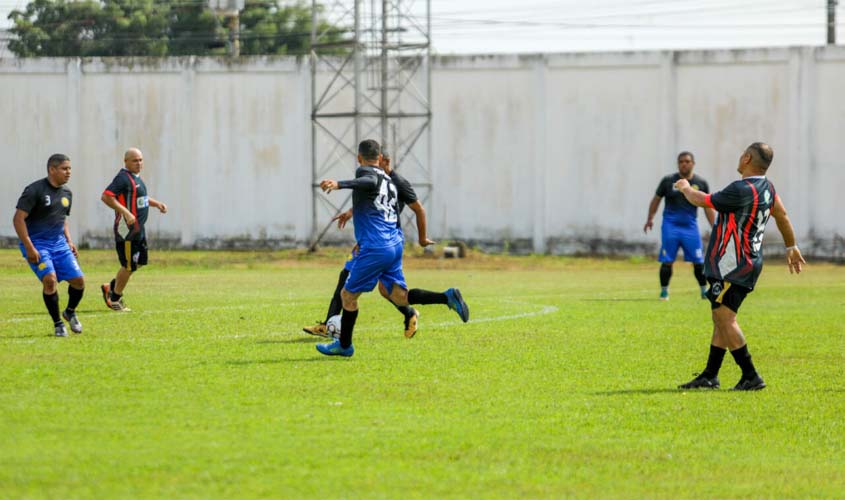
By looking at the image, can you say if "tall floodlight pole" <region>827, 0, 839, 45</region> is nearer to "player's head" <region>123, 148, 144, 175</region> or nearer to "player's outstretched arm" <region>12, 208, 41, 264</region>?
"player's head" <region>123, 148, 144, 175</region>

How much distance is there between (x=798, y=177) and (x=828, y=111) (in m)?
1.85

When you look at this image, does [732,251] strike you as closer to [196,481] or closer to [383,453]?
[383,453]

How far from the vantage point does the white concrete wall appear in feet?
113

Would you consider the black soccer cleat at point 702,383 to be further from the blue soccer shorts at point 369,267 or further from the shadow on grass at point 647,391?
the blue soccer shorts at point 369,267

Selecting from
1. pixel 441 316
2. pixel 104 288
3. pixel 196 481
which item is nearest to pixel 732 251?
pixel 196 481

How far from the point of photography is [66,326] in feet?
48.6

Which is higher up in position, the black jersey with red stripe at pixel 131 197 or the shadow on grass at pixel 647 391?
the black jersey with red stripe at pixel 131 197

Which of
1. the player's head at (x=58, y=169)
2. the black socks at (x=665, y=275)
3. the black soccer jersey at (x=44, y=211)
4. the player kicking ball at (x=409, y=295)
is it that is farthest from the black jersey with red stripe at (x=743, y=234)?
the black socks at (x=665, y=275)

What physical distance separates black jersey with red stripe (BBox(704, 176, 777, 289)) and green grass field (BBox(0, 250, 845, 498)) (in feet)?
3.21

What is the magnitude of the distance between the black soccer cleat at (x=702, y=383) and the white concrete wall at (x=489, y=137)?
78.5 ft

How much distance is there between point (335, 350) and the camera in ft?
40.5

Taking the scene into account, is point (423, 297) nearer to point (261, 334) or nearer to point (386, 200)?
point (386, 200)

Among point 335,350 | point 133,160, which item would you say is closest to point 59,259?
point 133,160

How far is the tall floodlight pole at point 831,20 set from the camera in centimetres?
4250
